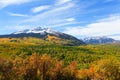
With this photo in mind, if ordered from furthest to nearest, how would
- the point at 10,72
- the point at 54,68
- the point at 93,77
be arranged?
the point at 93,77 < the point at 54,68 < the point at 10,72

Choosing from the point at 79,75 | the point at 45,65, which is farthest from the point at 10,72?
the point at 79,75

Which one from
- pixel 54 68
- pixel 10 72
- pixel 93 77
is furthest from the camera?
pixel 93 77

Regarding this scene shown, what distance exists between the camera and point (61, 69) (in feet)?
533

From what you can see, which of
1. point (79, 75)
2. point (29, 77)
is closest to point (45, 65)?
point (29, 77)

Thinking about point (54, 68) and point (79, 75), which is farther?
point (79, 75)

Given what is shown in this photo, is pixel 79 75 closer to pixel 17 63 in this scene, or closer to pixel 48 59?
pixel 48 59

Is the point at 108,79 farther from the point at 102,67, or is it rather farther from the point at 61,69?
the point at 61,69

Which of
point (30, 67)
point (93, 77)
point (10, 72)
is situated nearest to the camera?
point (10, 72)

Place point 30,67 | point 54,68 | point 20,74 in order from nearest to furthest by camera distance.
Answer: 1. point 20,74
2. point 30,67
3. point 54,68

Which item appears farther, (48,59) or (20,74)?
(48,59)

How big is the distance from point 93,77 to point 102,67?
9887 millimetres

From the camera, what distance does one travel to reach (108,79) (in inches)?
6324

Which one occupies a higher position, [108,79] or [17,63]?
[17,63]

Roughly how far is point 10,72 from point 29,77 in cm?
1998
